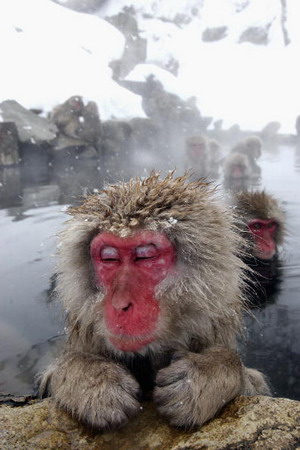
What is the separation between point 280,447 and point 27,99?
1326 cm

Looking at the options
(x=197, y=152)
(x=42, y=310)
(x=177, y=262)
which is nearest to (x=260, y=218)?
(x=42, y=310)

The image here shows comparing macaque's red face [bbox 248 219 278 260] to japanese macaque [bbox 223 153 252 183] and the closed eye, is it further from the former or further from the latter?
japanese macaque [bbox 223 153 252 183]

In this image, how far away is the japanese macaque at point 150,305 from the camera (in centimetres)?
150

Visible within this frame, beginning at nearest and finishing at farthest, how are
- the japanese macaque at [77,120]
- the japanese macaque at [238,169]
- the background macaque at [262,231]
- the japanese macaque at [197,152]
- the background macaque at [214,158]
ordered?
the background macaque at [262,231] < the japanese macaque at [238,169] < the japanese macaque at [197,152] < the background macaque at [214,158] < the japanese macaque at [77,120]

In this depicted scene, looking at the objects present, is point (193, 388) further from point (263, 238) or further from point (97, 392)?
point (263, 238)

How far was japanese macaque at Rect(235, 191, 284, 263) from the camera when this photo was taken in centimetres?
415

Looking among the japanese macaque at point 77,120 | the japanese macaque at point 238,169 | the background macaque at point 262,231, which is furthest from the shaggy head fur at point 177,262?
the japanese macaque at point 77,120

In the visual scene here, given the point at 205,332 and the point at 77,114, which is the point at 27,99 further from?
the point at 205,332

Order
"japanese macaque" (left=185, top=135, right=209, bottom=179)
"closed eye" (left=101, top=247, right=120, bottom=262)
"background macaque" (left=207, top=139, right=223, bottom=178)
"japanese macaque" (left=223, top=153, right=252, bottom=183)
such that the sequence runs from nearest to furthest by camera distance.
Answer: "closed eye" (left=101, top=247, right=120, bottom=262) < "japanese macaque" (left=223, top=153, right=252, bottom=183) < "japanese macaque" (left=185, top=135, right=209, bottom=179) < "background macaque" (left=207, top=139, right=223, bottom=178)

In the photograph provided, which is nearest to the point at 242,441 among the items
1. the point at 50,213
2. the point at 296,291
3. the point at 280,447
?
the point at 280,447

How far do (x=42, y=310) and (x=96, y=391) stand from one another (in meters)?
2.19

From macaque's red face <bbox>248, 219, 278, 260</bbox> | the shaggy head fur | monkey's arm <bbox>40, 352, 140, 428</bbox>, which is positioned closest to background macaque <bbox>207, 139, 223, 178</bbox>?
macaque's red face <bbox>248, 219, 278, 260</bbox>

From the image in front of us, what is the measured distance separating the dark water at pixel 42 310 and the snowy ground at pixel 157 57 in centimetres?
844

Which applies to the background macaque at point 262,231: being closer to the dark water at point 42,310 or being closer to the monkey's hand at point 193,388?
the dark water at point 42,310
